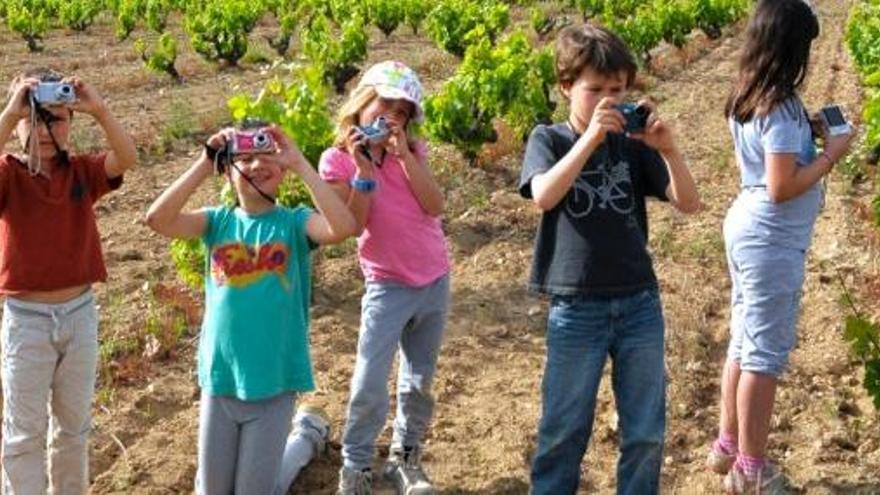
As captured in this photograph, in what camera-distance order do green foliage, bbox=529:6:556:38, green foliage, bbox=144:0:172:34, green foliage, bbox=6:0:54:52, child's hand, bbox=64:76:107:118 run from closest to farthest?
child's hand, bbox=64:76:107:118 → green foliage, bbox=6:0:54:52 → green foliage, bbox=529:6:556:38 → green foliage, bbox=144:0:172:34

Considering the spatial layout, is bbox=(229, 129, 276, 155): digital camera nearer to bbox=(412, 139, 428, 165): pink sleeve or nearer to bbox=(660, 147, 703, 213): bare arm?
bbox=(412, 139, 428, 165): pink sleeve

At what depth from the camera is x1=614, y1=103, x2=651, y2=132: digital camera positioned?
312 centimetres

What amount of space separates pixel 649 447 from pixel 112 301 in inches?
165

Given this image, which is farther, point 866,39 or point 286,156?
point 866,39

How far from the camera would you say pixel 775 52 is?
12.1 feet

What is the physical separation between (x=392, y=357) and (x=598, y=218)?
0.97 m

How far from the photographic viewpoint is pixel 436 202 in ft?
12.8

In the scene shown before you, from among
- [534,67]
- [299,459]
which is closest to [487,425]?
[299,459]

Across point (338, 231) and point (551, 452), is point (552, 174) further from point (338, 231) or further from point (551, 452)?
point (551, 452)

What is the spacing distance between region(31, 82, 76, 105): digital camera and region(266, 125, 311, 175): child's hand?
65 cm

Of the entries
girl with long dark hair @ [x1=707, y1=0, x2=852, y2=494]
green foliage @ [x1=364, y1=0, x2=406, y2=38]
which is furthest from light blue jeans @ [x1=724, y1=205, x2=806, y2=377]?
green foliage @ [x1=364, y1=0, x2=406, y2=38]

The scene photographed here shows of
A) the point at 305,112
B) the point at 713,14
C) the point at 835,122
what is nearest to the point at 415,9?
the point at 713,14

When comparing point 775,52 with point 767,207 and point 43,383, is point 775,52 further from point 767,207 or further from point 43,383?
point 43,383

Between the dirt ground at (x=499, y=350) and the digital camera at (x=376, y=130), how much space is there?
1.41 meters
